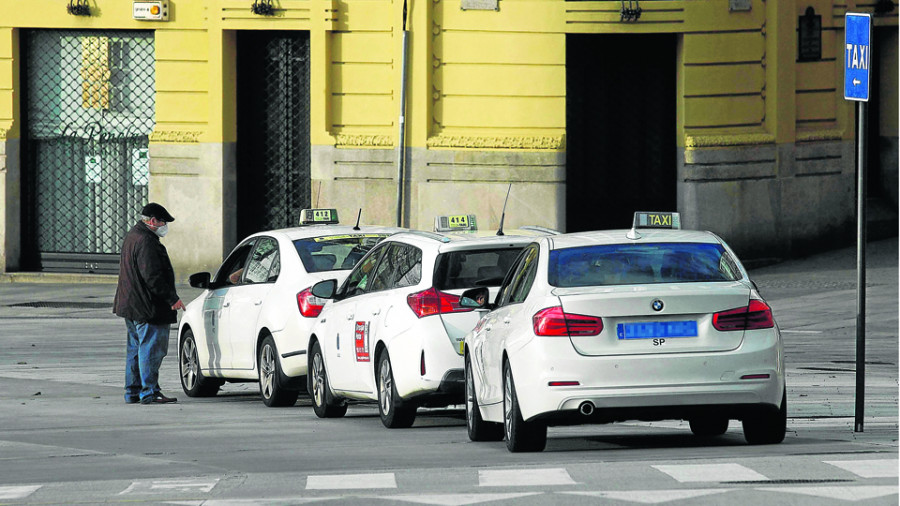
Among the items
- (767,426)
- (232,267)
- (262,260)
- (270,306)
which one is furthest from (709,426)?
(232,267)

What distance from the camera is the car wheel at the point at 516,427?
10484 mm

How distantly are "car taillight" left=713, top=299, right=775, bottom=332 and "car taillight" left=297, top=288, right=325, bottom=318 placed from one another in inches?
199

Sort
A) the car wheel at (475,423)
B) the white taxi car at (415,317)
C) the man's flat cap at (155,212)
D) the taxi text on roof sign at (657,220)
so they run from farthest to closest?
the man's flat cap at (155,212) < the white taxi car at (415,317) < the car wheel at (475,423) < the taxi text on roof sign at (657,220)

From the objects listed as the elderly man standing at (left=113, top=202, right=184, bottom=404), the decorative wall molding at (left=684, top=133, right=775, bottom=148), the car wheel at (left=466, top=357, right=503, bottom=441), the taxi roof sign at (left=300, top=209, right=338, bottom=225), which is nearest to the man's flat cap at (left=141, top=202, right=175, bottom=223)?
the elderly man standing at (left=113, top=202, right=184, bottom=404)

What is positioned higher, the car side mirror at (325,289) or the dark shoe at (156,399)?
the car side mirror at (325,289)

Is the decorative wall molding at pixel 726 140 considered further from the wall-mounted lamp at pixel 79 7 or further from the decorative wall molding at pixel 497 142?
the wall-mounted lamp at pixel 79 7

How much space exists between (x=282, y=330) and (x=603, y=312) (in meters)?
5.11

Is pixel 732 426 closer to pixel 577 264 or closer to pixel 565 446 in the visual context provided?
pixel 565 446

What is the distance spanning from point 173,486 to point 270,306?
5447mm

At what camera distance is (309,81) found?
1094 inches

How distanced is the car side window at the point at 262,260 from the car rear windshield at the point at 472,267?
3.07 metres

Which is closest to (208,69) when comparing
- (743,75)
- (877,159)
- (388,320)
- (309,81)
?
(309,81)

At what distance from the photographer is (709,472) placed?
30.5 ft

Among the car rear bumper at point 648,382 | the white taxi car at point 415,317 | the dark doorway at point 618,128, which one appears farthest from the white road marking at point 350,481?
the dark doorway at point 618,128
